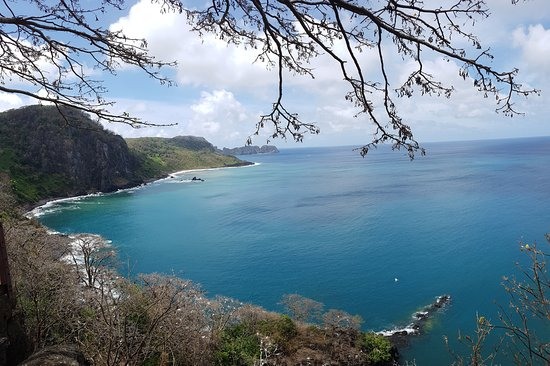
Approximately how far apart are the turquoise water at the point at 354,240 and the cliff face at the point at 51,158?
12.4 metres

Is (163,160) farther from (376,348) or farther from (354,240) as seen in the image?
(376,348)

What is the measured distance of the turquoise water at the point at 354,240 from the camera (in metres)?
33.6

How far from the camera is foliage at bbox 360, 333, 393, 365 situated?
81.4 feet

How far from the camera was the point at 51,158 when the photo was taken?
9850 centimetres

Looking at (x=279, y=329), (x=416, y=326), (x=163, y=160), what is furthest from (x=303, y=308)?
(x=163, y=160)

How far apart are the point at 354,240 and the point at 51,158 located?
3277 inches

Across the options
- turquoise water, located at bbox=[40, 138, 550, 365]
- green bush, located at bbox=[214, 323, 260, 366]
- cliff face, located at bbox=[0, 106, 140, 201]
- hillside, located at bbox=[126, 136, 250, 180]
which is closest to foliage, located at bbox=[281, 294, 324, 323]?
turquoise water, located at bbox=[40, 138, 550, 365]

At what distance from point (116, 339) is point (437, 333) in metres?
25.9

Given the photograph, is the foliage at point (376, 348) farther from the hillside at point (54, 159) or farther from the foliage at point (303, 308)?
the hillside at point (54, 159)

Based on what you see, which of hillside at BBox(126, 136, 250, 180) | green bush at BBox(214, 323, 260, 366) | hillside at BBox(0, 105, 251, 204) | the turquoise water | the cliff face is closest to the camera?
green bush at BBox(214, 323, 260, 366)

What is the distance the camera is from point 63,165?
99.5 metres

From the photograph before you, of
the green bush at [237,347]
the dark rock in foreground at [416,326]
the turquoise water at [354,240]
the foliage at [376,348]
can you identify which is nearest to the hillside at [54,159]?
the turquoise water at [354,240]

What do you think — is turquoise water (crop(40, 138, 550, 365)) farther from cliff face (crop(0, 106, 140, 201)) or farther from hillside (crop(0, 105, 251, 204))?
cliff face (crop(0, 106, 140, 201))

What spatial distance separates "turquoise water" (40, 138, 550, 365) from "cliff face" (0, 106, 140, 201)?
12.4m
